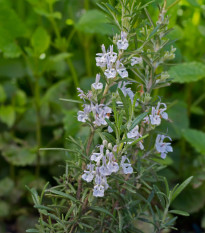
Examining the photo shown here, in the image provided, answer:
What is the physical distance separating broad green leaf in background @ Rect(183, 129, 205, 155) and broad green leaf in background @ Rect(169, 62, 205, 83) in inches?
7.5

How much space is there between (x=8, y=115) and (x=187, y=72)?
0.69 m

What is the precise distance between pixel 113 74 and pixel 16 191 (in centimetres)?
91

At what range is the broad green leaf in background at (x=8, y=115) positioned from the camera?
147 cm

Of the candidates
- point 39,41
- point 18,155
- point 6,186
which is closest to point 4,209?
point 6,186

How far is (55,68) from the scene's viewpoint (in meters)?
1.73

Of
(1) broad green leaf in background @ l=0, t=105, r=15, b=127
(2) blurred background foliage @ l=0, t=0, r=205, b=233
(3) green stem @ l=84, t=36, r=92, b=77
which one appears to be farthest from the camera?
(3) green stem @ l=84, t=36, r=92, b=77

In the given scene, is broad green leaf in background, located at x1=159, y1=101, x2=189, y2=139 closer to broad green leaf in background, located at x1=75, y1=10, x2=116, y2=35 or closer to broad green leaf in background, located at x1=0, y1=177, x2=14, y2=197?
broad green leaf in background, located at x1=75, y1=10, x2=116, y2=35

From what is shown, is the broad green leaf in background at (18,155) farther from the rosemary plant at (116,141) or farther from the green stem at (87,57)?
the rosemary plant at (116,141)

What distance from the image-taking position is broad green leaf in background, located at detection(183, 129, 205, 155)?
1224 mm

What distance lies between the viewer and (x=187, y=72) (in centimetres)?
120

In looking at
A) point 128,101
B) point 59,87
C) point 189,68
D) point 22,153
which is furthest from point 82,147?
point 59,87

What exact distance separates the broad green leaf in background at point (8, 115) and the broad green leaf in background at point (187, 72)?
624mm

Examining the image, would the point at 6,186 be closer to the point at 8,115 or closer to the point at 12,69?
the point at 8,115

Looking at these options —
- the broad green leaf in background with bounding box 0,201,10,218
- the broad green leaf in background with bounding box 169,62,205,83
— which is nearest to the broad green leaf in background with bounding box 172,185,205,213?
the broad green leaf in background with bounding box 169,62,205,83
